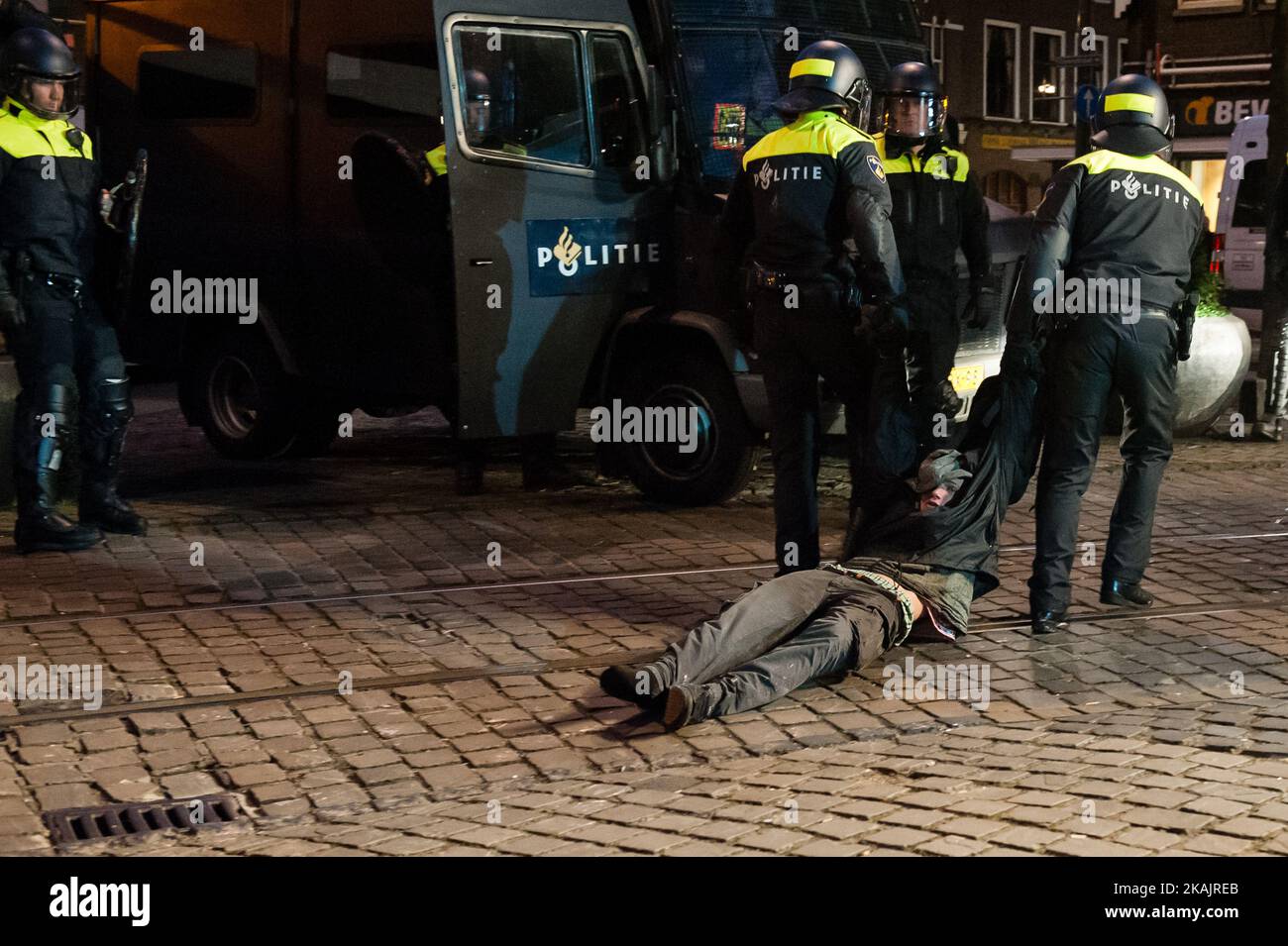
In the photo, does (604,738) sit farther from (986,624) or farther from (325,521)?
(325,521)

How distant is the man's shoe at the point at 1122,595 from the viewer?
25.0ft

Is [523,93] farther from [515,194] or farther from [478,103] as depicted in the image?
[515,194]

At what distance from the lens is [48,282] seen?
338 inches

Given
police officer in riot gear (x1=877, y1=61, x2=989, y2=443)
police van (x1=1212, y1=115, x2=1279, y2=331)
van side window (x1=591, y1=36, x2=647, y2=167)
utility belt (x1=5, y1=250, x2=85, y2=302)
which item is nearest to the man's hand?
utility belt (x1=5, y1=250, x2=85, y2=302)

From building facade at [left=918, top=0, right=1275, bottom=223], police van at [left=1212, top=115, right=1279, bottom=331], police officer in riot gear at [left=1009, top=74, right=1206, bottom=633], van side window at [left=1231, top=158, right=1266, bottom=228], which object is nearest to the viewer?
police officer in riot gear at [left=1009, top=74, right=1206, bottom=633]

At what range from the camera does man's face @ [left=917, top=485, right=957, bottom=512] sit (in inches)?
270

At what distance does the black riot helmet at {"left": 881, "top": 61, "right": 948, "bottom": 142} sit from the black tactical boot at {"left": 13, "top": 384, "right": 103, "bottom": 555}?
3938 millimetres

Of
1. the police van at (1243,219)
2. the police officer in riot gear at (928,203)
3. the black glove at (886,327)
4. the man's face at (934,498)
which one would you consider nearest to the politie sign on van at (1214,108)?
the police van at (1243,219)

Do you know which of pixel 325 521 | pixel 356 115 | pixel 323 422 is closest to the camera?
pixel 325 521

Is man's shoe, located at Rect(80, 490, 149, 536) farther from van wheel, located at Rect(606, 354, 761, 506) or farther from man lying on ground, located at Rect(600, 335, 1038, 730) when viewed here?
man lying on ground, located at Rect(600, 335, 1038, 730)

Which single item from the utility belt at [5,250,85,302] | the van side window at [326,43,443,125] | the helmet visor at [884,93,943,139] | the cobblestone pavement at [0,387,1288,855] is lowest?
the cobblestone pavement at [0,387,1288,855]
